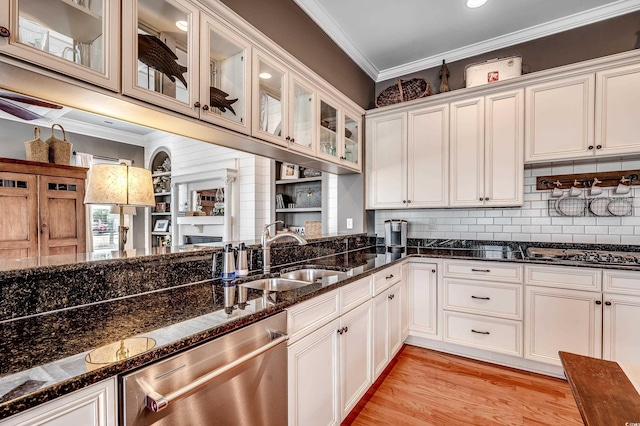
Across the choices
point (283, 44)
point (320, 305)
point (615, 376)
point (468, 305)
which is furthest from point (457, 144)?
point (615, 376)

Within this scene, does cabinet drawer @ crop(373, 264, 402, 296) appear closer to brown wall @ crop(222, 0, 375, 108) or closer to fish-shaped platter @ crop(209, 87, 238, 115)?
fish-shaped platter @ crop(209, 87, 238, 115)

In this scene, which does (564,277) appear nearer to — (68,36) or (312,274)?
(312,274)

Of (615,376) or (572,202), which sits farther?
(572,202)

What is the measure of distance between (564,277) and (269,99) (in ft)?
8.22

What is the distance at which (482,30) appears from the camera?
2781mm

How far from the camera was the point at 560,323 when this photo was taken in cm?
226

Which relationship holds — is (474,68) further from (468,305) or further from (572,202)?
(468,305)

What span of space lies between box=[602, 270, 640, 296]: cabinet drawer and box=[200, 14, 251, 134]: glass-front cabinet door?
2644 millimetres

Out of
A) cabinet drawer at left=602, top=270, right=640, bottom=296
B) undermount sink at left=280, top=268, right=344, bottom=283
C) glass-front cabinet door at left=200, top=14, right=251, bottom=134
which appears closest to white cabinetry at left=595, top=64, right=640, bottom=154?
cabinet drawer at left=602, top=270, right=640, bottom=296

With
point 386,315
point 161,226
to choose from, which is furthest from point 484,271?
point 161,226

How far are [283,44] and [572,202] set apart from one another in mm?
2837

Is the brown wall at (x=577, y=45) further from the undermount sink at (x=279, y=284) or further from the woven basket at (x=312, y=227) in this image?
the undermount sink at (x=279, y=284)

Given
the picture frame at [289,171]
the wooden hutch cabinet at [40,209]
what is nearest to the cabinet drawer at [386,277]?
the picture frame at [289,171]

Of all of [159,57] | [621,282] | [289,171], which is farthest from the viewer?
[289,171]
